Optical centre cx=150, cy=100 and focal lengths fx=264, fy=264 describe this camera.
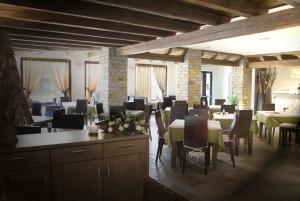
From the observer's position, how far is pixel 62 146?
2584 mm

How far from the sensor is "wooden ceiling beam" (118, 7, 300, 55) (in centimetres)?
372

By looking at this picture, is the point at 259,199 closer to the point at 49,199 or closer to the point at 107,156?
the point at 107,156

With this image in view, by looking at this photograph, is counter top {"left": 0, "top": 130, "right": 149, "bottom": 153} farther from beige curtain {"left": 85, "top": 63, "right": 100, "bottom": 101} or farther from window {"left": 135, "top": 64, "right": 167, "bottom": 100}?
window {"left": 135, "top": 64, "right": 167, "bottom": 100}

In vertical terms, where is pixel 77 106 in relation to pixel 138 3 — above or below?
below

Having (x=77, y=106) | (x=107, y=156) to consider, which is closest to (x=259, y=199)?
(x=107, y=156)

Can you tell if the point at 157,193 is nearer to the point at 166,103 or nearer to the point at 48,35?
the point at 48,35

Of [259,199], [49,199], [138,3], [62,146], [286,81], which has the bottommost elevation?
[259,199]

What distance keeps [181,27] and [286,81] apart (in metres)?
8.97

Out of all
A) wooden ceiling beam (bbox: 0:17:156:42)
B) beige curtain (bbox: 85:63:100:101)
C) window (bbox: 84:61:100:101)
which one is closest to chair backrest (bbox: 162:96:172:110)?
window (bbox: 84:61:100:101)

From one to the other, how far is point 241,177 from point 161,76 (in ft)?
33.0

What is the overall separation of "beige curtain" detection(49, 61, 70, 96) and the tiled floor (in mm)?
6844

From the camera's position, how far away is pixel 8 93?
228cm

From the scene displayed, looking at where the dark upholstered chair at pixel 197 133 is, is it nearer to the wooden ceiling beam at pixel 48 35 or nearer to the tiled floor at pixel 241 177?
the tiled floor at pixel 241 177
